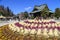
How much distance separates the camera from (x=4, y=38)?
2373 millimetres

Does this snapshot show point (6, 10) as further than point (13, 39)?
Yes

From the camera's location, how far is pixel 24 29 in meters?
2.38

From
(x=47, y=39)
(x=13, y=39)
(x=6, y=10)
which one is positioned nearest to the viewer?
(x=47, y=39)

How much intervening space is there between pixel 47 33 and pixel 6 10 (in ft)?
323

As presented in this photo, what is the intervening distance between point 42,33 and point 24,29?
0.85ft

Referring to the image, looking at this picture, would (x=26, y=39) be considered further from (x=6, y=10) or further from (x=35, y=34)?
(x=6, y=10)

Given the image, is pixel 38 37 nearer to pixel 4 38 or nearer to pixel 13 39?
pixel 13 39

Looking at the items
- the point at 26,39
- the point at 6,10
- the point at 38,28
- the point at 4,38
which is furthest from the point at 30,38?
the point at 6,10

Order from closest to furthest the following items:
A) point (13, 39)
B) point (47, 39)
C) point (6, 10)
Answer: point (47, 39) < point (13, 39) < point (6, 10)

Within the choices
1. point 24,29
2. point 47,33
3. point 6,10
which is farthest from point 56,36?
point 6,10

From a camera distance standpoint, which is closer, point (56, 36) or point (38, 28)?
point (56, 36)

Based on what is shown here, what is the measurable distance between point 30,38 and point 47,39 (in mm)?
198

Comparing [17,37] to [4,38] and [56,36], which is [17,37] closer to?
[4,38]

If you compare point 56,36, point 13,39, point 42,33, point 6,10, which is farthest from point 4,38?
point 6,10
